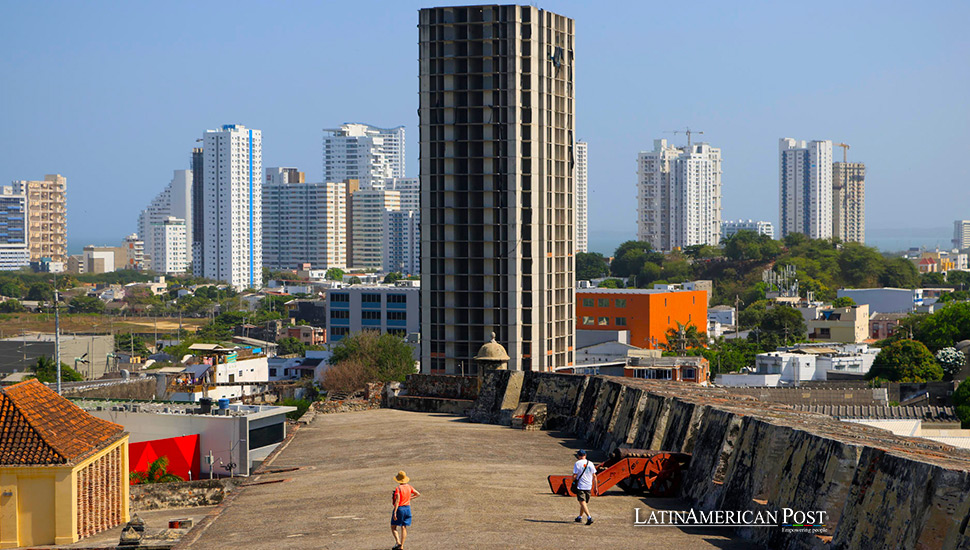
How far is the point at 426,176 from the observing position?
58656 millimetres

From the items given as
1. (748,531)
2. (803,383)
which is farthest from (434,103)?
(748,531)

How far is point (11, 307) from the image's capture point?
18512cm

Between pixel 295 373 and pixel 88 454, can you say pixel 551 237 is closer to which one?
pixel 88 454

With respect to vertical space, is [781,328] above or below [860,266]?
below

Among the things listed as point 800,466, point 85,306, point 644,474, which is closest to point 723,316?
point 85,306

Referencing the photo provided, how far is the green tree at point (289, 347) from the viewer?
129 metres

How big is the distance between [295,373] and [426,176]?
4620 cm

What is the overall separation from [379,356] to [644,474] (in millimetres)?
68211

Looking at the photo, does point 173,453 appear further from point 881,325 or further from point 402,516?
point 881,325

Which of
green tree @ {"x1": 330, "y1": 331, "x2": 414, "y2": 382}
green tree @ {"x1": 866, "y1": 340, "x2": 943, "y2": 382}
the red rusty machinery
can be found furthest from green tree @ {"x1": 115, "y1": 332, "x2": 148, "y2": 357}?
the red rusty machinery

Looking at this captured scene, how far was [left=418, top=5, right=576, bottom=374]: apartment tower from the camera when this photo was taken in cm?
5838

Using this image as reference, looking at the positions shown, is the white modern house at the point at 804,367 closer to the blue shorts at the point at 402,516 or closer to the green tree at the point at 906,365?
the green tree at the point at 906,365

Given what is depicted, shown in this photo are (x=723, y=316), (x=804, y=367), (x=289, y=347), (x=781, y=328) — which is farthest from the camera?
(x=723, y=316)

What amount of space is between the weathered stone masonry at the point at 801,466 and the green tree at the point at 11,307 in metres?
179
